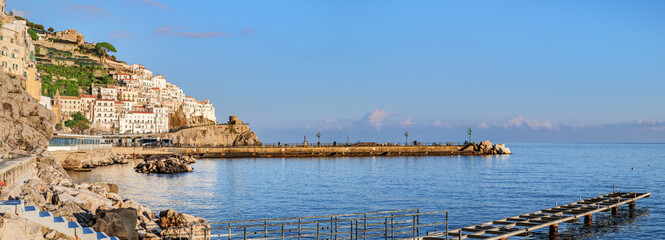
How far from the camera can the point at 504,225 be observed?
2903cm

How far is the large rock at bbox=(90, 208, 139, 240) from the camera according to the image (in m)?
20.2

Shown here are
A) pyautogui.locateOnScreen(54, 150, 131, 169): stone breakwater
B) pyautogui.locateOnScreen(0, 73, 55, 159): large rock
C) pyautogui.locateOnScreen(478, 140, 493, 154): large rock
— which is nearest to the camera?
pyautogui.locateOnScreen(0, 73, 55, 159): large rock

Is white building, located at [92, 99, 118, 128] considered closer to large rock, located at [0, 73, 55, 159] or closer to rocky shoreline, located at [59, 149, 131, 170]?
rocky shoreline, located at [59, 149, 131, 170]

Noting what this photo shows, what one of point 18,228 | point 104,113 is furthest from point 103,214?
point 104,113

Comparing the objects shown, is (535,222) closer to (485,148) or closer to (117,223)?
(117,223)

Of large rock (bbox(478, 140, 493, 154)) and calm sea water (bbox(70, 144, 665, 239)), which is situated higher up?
large rock (bbox(478, 140, 493, 154))

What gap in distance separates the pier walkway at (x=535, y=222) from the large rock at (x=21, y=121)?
41.9 m

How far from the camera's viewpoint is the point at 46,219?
16812 millimetres

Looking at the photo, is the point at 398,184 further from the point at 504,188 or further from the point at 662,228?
the point at 662,228

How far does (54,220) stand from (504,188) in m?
53.8

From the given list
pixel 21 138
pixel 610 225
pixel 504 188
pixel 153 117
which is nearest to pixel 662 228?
pixel 610 225

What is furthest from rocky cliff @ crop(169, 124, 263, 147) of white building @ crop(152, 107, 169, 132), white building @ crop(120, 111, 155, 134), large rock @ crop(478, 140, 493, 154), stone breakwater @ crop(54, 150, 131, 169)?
large rock @ crop(478, 140, 493, 154)

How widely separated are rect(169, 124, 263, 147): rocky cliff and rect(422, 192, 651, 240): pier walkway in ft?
447

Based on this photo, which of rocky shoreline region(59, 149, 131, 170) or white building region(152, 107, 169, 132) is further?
white building region(152, 107, 169, 132)
